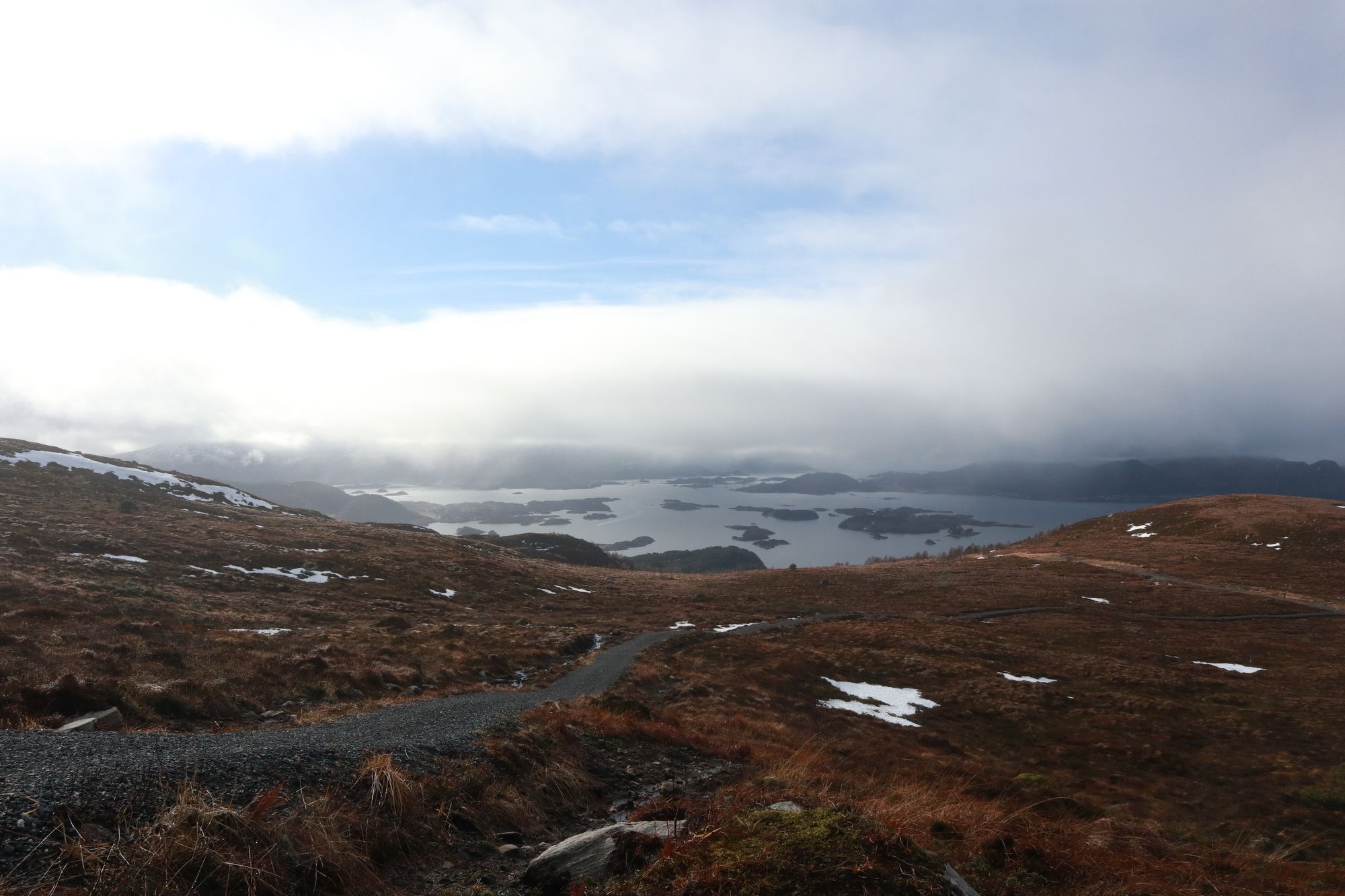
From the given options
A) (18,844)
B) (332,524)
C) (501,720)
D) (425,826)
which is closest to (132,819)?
(18,844)

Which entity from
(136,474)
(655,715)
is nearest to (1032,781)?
(655,715)

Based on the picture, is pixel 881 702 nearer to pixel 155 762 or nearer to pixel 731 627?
pixel 731 627

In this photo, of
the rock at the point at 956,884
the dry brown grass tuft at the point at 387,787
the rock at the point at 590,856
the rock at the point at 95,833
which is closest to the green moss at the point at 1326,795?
the rock at the point at 956,884

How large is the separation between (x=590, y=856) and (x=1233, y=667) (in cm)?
4891

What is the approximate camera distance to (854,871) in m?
4.38

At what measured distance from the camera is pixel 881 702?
30.2 meters

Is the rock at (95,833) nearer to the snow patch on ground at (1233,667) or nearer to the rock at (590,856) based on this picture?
the rock at (590,856)

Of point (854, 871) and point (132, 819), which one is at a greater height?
point (854, 871)

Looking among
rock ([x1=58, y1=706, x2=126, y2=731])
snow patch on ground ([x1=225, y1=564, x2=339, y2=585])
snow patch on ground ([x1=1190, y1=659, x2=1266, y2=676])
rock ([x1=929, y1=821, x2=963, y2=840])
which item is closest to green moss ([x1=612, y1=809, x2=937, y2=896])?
rock ([x1=929, y1=821, x2=963, y2=840])

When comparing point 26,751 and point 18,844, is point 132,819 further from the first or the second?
point 26,751

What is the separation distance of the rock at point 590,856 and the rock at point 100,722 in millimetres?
9041

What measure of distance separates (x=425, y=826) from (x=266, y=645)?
1815cm

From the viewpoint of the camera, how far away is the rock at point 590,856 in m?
6.20

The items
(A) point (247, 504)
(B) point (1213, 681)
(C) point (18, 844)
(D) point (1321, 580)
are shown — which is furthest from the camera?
(A) point (247, 504)
